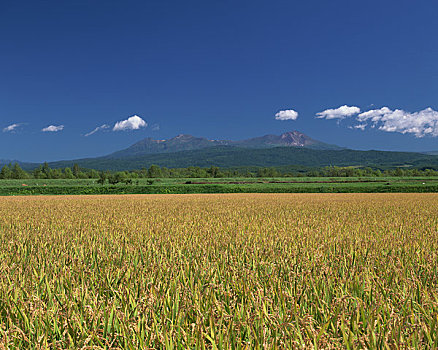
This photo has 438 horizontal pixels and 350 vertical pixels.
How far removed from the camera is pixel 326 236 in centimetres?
706

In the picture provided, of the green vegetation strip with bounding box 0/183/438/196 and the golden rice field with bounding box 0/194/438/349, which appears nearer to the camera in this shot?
the golden rice field with bounding box 0/194/438/349

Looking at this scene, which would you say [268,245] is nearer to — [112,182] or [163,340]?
[163,340]

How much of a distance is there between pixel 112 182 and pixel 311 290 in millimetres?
69840

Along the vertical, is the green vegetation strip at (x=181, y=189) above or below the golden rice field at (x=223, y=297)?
below

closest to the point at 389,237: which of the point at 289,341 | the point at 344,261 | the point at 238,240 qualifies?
the point at 344,261

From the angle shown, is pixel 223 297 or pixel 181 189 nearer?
pixel 223 297

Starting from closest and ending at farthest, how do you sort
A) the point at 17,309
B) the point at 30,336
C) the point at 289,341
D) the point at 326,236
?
the point at 289,341 → the point at 30,336 → the point at 17,309 → the point at 326,236

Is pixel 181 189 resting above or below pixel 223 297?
below

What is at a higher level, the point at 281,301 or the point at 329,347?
the point at 329,347

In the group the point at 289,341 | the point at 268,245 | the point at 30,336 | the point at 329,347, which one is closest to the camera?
the point at 329,347

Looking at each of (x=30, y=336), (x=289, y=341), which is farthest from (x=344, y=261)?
(x=30, y=336)

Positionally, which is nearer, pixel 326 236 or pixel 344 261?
pixel 344 261

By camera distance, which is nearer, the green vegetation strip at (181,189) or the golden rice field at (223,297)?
the golden rice field at (223,297)

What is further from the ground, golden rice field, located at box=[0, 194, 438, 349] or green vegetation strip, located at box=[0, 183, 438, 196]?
golden rice field, located at box=[0, 194, 438, 349]
